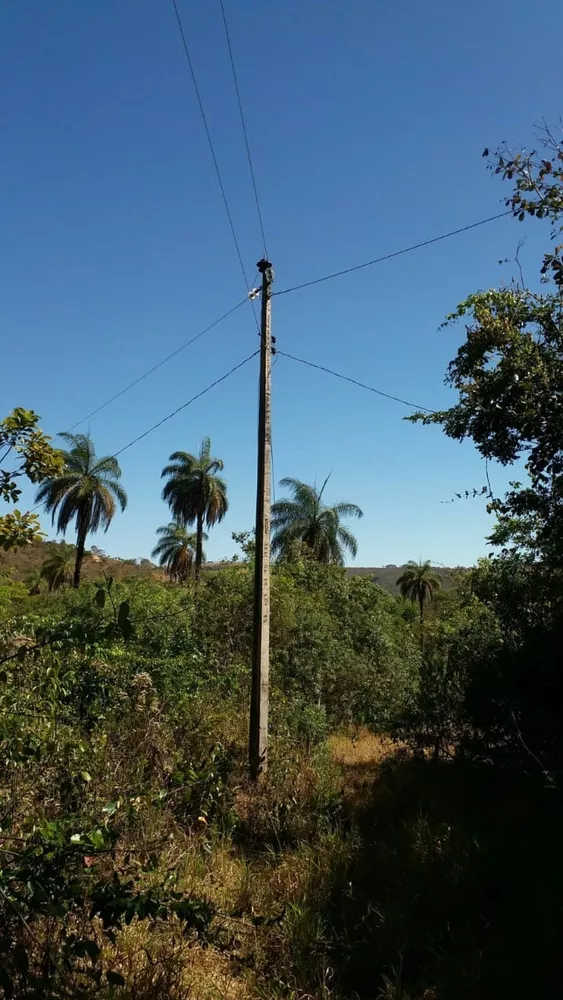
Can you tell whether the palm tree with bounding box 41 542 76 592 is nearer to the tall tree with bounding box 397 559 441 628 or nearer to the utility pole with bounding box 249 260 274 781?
the tall tree with bounding box 397 559 441 628

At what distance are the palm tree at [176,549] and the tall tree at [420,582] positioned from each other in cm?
1691

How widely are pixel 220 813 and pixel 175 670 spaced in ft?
12.3

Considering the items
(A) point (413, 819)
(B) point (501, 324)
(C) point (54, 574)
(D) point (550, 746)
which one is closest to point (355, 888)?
(A) point (413, 819)

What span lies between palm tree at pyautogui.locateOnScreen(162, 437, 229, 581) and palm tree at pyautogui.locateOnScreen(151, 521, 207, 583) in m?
6.65

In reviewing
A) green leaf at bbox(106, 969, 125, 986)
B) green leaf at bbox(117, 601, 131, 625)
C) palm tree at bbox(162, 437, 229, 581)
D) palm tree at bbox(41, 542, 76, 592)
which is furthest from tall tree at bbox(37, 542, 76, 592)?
green leaf at bbox(117, 601, 131, 625)

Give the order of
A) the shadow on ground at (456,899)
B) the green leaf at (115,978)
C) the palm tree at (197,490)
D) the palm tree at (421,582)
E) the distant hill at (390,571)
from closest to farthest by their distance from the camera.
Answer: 1. the green leaf at (115,978)
2. the shadow on ground at (456,899)
3. the distant hill at (390,571)
4. the palm tree at (197,490)
5. the palm tree at (421,582)

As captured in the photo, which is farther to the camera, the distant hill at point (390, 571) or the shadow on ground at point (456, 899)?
the distant hill at point (390, 571)

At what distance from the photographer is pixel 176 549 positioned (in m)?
40.6

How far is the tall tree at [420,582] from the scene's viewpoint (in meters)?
43.8

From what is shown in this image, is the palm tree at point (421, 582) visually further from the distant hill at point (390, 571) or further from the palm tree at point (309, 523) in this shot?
the palm tree at point (309, 523)

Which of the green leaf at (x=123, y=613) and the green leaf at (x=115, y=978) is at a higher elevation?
the green leaf at (x=123, y=613)

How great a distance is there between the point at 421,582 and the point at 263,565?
38.1m

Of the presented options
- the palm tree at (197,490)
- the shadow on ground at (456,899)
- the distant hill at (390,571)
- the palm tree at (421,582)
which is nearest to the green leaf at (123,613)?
the shadow on ground at (456,899)

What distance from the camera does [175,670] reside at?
409 inches
